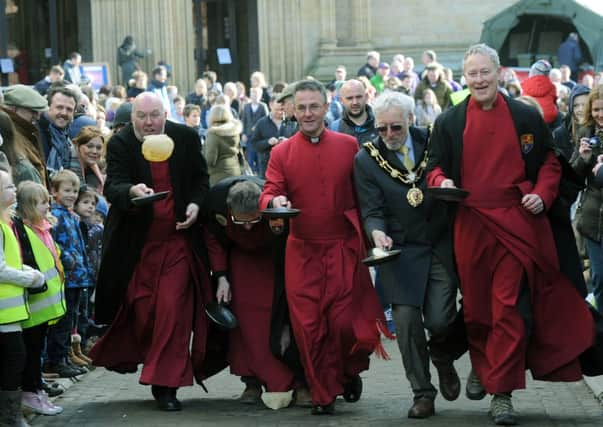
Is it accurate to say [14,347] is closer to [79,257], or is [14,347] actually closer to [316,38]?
[79,257]

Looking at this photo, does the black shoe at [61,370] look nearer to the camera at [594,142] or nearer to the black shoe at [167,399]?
the black shoe at [167,399]

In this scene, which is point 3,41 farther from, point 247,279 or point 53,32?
point 247,279

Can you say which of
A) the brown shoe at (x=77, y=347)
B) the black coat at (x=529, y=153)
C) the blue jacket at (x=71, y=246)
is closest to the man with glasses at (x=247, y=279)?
the black coat at (x=529, y=153)

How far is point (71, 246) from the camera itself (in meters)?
10.7

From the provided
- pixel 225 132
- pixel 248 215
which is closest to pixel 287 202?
pixel 248 215

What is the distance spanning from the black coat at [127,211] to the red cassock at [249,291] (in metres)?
0.22

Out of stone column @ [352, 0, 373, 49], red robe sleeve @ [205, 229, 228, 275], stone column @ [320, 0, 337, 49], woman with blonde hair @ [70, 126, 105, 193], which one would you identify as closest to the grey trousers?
red robe sleeve @ [205, 229, 228, 275]

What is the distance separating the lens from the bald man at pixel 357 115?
12867mm

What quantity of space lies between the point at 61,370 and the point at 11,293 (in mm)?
2249

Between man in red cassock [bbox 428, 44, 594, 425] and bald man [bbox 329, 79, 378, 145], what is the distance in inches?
154

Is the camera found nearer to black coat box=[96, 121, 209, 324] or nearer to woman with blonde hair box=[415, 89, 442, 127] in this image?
black coat box=[96, 121, 209, 324]

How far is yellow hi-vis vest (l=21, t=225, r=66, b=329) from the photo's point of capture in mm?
9055

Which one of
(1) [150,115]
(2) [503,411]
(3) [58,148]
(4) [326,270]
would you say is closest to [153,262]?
(1) [150,115]

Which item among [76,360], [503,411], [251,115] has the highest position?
[251,115]
